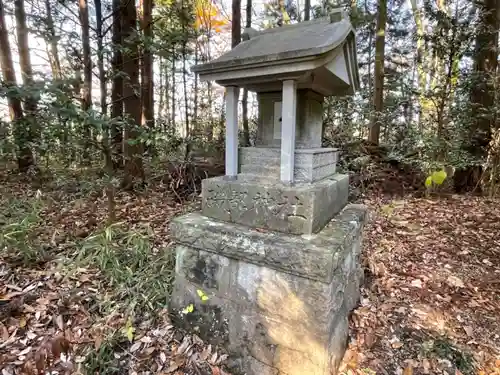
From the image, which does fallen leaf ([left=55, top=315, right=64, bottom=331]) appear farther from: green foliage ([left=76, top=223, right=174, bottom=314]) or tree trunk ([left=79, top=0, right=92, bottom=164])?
tree trunk ([left=79, top=0, right=92, bottom=164])

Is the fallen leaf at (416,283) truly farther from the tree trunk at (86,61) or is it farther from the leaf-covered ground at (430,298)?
the tree trunk at (86,61)

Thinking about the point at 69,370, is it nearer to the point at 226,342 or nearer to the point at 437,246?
the point at 226,342

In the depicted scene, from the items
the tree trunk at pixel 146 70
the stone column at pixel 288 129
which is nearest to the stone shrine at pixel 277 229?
the stone column at pixel 288 129

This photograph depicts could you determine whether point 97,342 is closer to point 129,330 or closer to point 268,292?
point 129,330

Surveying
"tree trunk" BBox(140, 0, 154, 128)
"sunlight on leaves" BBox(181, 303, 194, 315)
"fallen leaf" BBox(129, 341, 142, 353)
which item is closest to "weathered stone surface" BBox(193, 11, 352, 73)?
"sunlight on leaves" BBox(181, 303, 194, 315)

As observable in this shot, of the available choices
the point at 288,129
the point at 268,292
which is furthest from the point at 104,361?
the point at 288,129

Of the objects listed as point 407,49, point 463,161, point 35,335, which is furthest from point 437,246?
point 407,49

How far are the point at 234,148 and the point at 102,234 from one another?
6.10 feet

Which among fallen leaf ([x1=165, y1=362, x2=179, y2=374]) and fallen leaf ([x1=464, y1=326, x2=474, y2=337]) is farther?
fallen leaf ([x1=464, y1=326, x2=474, y2=337])

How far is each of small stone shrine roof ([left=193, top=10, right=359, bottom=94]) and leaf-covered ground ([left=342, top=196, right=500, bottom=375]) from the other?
6.31ft

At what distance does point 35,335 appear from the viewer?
2.02 meters

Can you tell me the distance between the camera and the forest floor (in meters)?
1.95

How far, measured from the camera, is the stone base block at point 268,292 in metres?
1.73

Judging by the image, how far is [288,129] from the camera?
6.12ft
